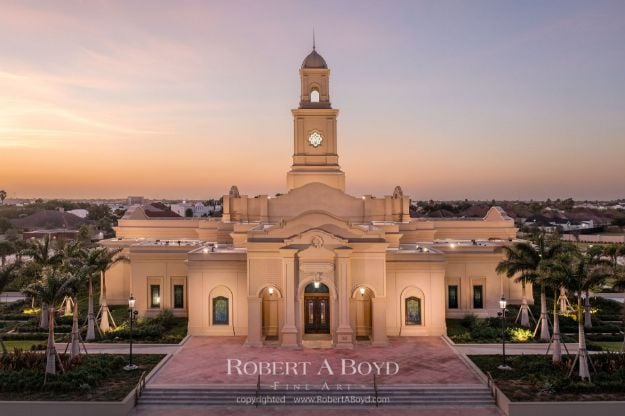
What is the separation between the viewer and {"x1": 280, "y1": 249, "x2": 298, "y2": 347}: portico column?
1217 inches

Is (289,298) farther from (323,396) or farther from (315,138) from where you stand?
(315,138)

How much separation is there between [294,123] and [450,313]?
2035cm

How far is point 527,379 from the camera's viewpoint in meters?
24.5

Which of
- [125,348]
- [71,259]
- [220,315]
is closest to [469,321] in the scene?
[220,315]

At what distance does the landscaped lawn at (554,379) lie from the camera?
22328mm

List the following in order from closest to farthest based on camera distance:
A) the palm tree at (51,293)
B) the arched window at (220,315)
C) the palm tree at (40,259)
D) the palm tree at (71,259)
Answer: the palm tree at (51,293) → the palm tree at (71,259) → the arched window at (220,315) → the palm tree at (40,259)

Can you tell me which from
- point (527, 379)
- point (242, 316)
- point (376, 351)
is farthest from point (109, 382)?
point (527, 379)

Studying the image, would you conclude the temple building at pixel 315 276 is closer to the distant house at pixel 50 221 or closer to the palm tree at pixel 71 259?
the palm tree at pixel 71 259

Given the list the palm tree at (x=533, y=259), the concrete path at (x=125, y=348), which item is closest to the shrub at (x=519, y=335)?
the palm tree at (x=533, y=259)

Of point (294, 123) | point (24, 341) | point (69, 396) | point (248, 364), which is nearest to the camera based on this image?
point (69, 396)

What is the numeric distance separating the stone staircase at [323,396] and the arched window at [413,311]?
9617 mm

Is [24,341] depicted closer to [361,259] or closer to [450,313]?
[361,259]

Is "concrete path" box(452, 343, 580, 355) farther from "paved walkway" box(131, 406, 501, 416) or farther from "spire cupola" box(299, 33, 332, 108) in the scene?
"spire cupola" box(299, 33, 332, 108)

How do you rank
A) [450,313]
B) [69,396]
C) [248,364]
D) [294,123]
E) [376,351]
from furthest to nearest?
[294,123] < [450,313] < [376,351] < [248,364] < [69,396]
